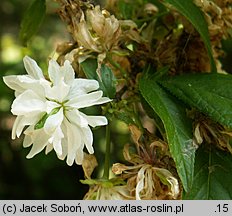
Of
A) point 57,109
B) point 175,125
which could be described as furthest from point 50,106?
point 175,125

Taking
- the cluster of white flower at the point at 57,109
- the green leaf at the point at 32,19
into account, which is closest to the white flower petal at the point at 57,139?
the cluster of white flower at the point at 57,109

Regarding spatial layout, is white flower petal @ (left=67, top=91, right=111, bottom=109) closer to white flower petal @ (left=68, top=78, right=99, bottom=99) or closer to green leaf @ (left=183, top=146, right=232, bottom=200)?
white flower petal @ (left=68, top=78, right=99, bottom=99)

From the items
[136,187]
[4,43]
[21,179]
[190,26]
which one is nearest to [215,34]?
[190,26]

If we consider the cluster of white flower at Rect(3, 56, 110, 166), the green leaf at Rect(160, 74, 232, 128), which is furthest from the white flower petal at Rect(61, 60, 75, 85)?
the green leaf at Rect(160, 74, 232, 128)

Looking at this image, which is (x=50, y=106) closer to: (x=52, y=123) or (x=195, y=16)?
(x=52, y=123)

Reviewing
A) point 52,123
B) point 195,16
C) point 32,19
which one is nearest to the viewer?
point 52,123
